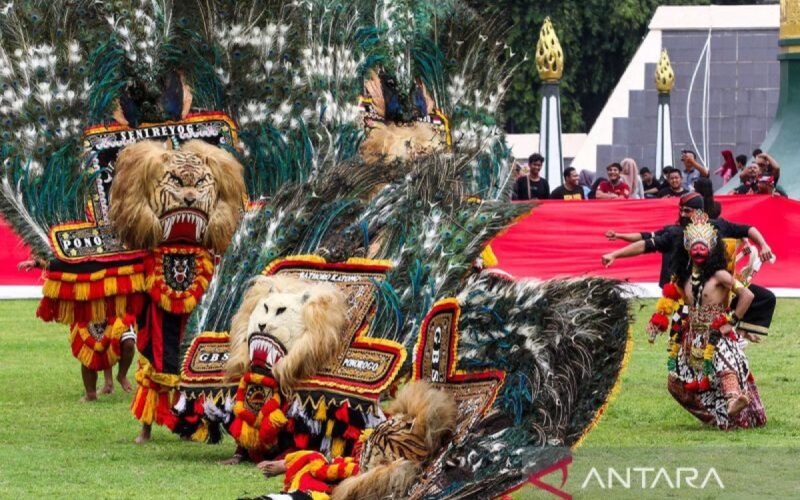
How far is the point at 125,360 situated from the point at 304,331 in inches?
203

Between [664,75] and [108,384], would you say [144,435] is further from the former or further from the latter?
[664,75]

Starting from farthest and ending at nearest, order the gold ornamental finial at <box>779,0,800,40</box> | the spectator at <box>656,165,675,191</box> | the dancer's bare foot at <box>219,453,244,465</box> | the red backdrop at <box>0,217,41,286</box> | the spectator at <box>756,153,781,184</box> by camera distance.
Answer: the gold ornamental finial at <box>779,0,800,40</box>, the red backdrop at <box>0,217,41,286</box>, the spectator at <box>656,165,675,191</box>, the spectator at <box>756,153,781,184</box>, the dancer's bare foot at <box>219,453,244,465</box>

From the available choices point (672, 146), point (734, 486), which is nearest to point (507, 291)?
point (734, 486)

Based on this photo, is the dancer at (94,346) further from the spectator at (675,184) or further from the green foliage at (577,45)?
the green foliage at (577,45)

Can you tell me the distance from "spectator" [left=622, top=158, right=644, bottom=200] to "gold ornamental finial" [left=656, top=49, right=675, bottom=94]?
10.2m

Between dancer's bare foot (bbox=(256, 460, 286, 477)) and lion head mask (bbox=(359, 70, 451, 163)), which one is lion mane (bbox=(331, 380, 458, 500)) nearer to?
dancer's bare foot (bbox=(256, 460, 286, 477))

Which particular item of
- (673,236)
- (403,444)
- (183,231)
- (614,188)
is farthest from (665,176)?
(403,444)

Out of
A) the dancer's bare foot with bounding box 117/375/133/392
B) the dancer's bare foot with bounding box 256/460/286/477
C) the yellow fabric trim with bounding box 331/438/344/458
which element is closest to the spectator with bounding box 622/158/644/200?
the dancer's bare foot with bounding box 117/375/133/392

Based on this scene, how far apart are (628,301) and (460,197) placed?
137 centimetres

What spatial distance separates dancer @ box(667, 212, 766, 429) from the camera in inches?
503

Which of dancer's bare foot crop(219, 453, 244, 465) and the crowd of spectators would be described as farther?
the crowd of spectators

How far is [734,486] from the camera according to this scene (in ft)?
34.8

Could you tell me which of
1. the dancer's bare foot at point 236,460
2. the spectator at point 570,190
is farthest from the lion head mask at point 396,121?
the spectator at point 570,190

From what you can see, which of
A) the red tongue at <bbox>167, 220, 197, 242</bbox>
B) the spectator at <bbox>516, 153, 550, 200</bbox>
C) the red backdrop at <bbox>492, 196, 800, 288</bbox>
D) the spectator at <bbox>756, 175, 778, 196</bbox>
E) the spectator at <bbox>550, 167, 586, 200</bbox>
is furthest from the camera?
the spectator at <bbox>550, 167, 586, 200</bbox>
